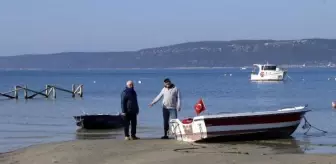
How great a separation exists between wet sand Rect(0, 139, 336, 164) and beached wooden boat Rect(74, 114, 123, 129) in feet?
21.1

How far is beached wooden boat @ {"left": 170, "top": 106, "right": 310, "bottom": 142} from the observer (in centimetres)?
1833

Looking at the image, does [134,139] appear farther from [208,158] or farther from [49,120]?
[49,120]

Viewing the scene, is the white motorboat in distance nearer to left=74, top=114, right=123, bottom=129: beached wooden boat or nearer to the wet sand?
left=74, top=114, right=123, bottom=129: beached wooden boat

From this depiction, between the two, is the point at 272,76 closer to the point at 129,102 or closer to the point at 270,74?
the point at 270,74

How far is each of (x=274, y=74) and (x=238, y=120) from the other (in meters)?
82.3

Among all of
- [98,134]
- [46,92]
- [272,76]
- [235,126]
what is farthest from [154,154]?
[272,76]

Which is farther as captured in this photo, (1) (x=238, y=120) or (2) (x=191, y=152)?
(1) (x=238, y=120)

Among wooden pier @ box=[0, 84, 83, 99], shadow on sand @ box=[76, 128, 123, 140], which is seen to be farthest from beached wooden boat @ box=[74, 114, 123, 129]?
wooden pier @ box=[0, 84, 83, 99]

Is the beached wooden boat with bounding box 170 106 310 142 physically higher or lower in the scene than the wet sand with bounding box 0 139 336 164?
higher

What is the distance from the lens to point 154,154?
1581 cm

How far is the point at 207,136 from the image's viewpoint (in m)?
18.3

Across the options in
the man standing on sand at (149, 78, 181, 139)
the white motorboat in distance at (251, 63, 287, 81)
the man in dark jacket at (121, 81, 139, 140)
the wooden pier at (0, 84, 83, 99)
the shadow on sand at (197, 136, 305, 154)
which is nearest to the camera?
the shadow on sand at (197, 136, 305, 154)

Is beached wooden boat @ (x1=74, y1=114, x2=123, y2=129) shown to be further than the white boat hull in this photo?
No

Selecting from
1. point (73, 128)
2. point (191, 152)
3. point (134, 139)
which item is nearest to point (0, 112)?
point (73, 128)
